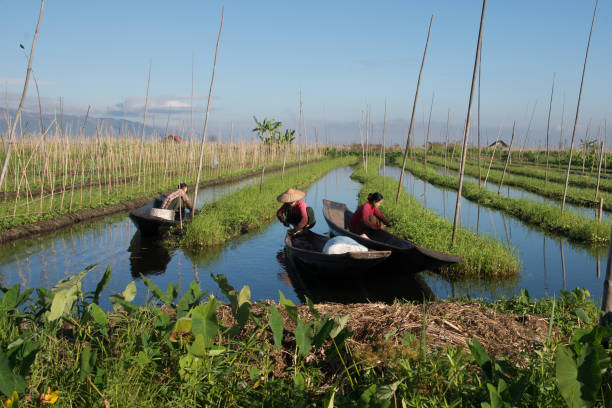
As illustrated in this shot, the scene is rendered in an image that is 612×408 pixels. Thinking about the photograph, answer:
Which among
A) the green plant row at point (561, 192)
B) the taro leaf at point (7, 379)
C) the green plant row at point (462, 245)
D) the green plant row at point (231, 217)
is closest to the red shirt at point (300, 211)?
the green plant row at point (231, 217)

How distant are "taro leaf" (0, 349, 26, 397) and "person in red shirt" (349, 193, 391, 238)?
568 cm

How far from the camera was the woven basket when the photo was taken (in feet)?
27.5

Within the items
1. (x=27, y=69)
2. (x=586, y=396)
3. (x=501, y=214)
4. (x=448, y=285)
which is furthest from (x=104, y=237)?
(x=501, y=214)

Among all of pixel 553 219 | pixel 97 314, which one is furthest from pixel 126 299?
pixel 553 219

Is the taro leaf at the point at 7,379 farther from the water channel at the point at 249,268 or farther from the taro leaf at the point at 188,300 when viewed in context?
the water channel at the point at 249,268

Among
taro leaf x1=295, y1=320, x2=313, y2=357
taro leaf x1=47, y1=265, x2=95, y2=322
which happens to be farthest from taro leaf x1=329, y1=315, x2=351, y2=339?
taro leaf x1=47, y1=265, x2=95, y2=322

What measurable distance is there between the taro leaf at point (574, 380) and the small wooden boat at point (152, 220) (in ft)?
24.7

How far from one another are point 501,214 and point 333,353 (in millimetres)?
12110

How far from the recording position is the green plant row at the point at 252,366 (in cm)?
194

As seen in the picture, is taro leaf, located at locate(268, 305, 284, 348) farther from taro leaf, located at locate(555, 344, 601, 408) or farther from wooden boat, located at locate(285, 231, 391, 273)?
wooden boat, located at locate(285, 231, 391, 273)

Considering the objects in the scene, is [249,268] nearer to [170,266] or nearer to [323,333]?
[170,266]

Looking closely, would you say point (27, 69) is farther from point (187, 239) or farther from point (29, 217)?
point (29, 217)

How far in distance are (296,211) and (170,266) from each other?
245cm

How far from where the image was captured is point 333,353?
238 cm
